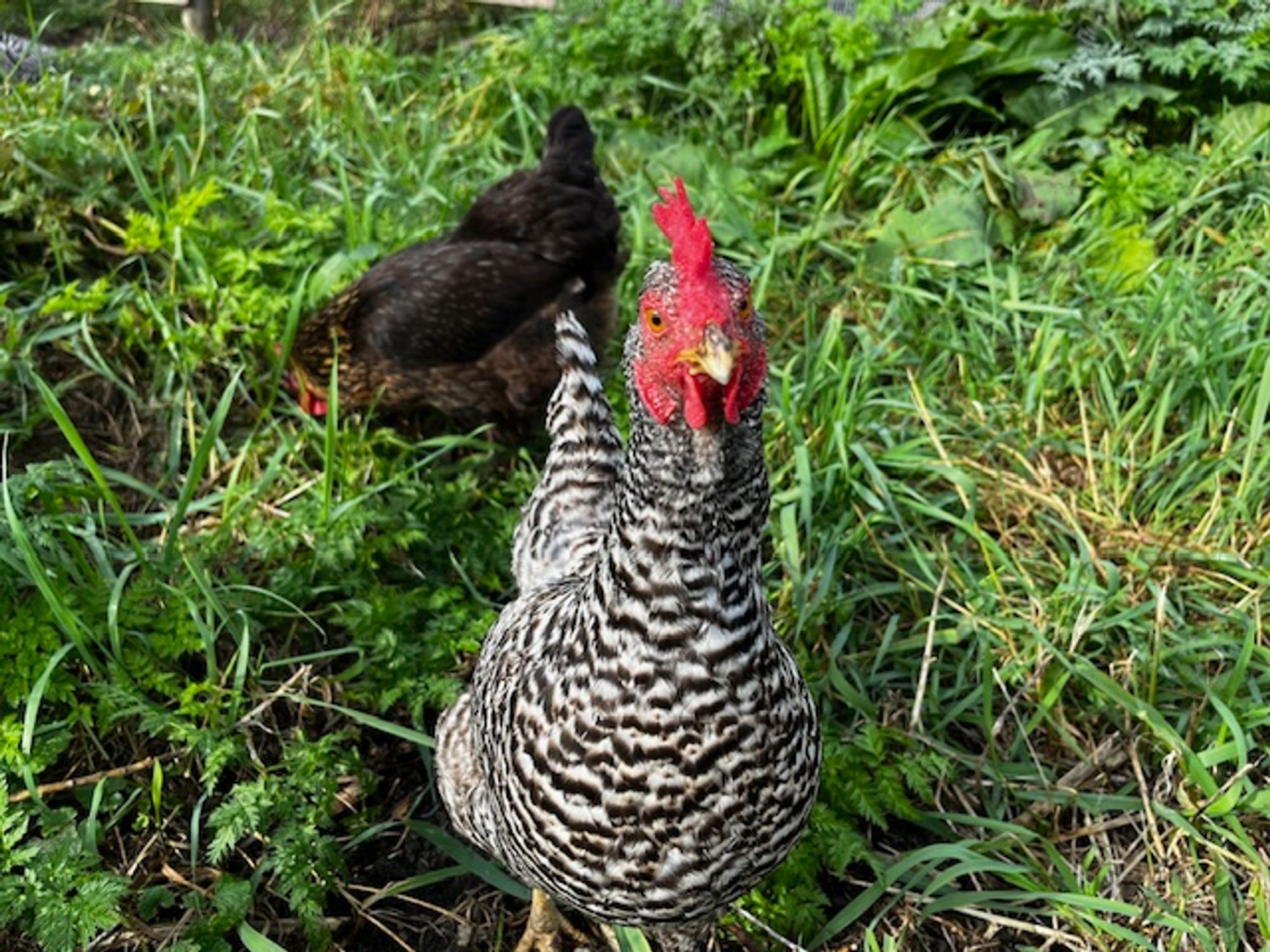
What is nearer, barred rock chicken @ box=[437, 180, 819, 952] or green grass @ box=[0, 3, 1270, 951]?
barred rock chicken @ box=[437, 180, 819, 952]

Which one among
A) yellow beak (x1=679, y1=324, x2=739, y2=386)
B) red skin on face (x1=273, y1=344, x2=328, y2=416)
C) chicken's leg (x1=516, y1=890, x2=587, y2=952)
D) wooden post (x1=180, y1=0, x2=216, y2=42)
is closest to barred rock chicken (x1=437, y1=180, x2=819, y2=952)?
yellow beak (x1=679, y1=324, x2=739, y2=386)

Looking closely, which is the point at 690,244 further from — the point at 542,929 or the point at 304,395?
the point at 304,395

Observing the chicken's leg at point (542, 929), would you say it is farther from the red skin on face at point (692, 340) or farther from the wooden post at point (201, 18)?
the wooden post at point (201, 18)

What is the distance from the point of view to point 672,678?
5.18ft

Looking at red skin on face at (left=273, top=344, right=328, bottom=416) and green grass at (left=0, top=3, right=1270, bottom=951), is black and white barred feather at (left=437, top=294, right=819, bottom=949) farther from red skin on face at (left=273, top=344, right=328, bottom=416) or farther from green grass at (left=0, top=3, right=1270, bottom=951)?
Answer: red skin on face at (left=273, top=344, right=328, bottom=416)

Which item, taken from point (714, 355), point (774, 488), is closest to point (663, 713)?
point (714, 355)

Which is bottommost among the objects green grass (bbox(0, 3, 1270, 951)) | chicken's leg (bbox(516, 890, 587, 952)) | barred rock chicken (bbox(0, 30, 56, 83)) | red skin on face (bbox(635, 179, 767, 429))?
chicken's leg (bbox(516, 890, 587, 952))

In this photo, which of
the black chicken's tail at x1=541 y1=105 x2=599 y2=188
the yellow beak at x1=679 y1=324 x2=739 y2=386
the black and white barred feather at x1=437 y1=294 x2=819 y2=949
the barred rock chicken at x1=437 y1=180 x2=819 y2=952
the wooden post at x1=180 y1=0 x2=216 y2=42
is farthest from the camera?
the wooden post at x1=180 y1=0 x2=216 y2=42

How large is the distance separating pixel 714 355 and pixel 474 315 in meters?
2.30

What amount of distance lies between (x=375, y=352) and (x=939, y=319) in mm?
2074

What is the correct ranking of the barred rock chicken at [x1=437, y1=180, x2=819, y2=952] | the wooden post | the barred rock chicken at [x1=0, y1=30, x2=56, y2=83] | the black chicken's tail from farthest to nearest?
1. the wooden post
2. the barred rock chicken at [x1=0, y1=30, x2=56, y2=83]
3. the black chicken's tail
4. the barred rock chicken at [x1=437, y1=180, x2=819, y2=952]

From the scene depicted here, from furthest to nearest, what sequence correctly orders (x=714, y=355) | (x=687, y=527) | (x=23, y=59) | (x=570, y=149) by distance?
1. (x=23, y=59)
2. (x=570, y=149)
3. (x=687, y=527)
4. (x=714, y=355)

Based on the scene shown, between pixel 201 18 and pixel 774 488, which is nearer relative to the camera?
pixel 774 488

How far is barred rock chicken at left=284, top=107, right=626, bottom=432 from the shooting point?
3.45 meters
